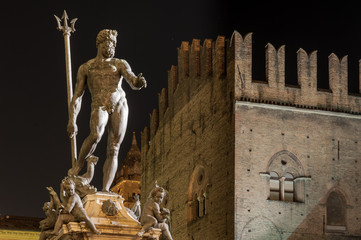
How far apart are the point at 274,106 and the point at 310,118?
5.45ft

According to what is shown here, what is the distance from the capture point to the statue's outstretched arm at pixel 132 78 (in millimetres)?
11156

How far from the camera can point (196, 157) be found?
35.4m

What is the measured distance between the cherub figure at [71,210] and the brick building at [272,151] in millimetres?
21133

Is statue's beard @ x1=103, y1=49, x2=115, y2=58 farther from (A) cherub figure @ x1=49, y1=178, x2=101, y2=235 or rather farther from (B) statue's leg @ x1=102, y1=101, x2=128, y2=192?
(A) cherub figure @ x1=49, y1=178, x2=101, y2=235

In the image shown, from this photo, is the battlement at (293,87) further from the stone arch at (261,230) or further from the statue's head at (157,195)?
the statue's head at (157,195)

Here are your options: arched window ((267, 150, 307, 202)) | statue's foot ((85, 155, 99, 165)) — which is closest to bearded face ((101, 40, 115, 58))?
statue's foot ((85, 155, 99, 165))

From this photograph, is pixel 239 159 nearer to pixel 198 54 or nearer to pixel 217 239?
pixel 217 239

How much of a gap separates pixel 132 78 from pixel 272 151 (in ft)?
72.0

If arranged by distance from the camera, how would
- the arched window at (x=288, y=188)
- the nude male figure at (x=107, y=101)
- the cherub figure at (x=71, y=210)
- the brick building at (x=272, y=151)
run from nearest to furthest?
1. the cherub figure at (x=71, y=210)
2. the nude male figure at (x=107, y=101)
3. the brick building at (x=272, y=151)
4. the arched window at (x=288, y=188)

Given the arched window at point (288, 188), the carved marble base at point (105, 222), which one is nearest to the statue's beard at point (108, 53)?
the carved marble base at point (105, 222)

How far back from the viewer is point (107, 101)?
11.3 metres

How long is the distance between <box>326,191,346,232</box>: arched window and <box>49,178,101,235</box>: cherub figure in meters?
23.4

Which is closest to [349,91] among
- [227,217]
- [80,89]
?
[227,217]

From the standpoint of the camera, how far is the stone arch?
103 ft
